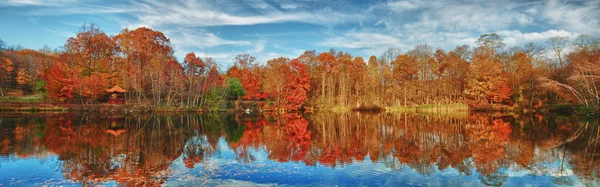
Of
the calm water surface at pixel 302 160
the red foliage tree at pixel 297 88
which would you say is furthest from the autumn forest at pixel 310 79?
the calm water surface at pixel 302 160

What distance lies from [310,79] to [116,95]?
1042 inches

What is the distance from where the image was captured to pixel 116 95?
4497 centimetres

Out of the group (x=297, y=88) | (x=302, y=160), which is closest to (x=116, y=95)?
(x=297, y=88)

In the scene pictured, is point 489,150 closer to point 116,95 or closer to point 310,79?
point 310,79

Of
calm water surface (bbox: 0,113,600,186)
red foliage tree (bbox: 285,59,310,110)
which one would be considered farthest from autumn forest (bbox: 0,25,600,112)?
calm water surface (bbox: 0,113,600,186)

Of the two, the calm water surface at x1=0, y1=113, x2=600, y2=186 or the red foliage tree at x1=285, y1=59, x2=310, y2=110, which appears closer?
the calm water surface at x1=0, y1=113, x2=600, y2=186

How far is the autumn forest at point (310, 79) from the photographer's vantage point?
42.1 metres

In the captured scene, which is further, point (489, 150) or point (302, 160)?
point (489, 150)

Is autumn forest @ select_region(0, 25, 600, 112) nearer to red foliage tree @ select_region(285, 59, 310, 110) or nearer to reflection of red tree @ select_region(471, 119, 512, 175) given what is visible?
red foliage tree @ select_region(285, 59, 310, 110)

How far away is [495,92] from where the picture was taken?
1682 inches

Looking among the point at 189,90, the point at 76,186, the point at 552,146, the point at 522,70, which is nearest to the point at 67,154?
the point at 76,186

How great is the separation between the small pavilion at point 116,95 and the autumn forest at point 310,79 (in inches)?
29.3

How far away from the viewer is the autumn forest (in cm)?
4206

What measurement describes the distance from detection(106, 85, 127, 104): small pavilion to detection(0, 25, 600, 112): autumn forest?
74 cm
